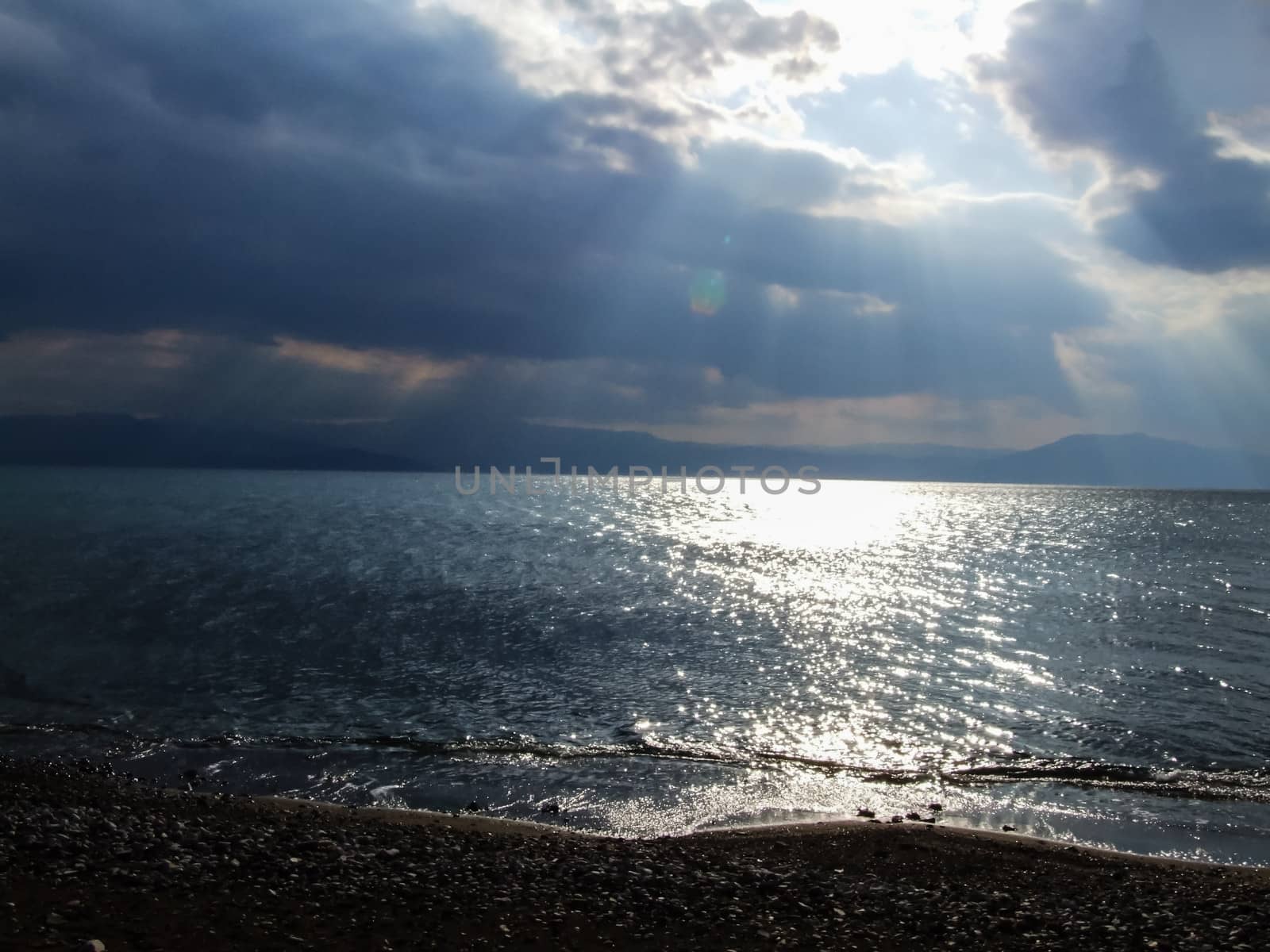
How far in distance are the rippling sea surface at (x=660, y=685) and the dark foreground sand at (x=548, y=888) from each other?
2253mm

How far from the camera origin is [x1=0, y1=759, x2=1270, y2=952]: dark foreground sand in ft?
32.7

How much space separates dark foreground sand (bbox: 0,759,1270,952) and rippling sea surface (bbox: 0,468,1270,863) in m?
2.25

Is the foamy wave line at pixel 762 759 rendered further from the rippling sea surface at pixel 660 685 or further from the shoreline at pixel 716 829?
the shoreline at pixel 716 829

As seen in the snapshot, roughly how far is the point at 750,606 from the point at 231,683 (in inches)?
1031

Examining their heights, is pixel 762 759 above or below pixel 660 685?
above

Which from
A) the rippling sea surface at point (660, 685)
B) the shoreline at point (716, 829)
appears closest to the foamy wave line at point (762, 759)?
the rippling sea surface at point (660, 685)

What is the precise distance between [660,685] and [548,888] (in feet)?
53.2

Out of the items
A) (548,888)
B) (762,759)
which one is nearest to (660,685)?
(762,759)

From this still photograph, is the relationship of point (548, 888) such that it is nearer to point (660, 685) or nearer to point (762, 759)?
point (762, 759)

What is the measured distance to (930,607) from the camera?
4675 centimetres

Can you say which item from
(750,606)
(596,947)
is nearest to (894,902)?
(596,947)

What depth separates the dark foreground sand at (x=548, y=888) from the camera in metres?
9.98

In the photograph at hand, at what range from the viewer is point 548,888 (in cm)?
1145

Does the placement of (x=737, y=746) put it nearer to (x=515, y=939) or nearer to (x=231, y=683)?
(x=515, y=939)
